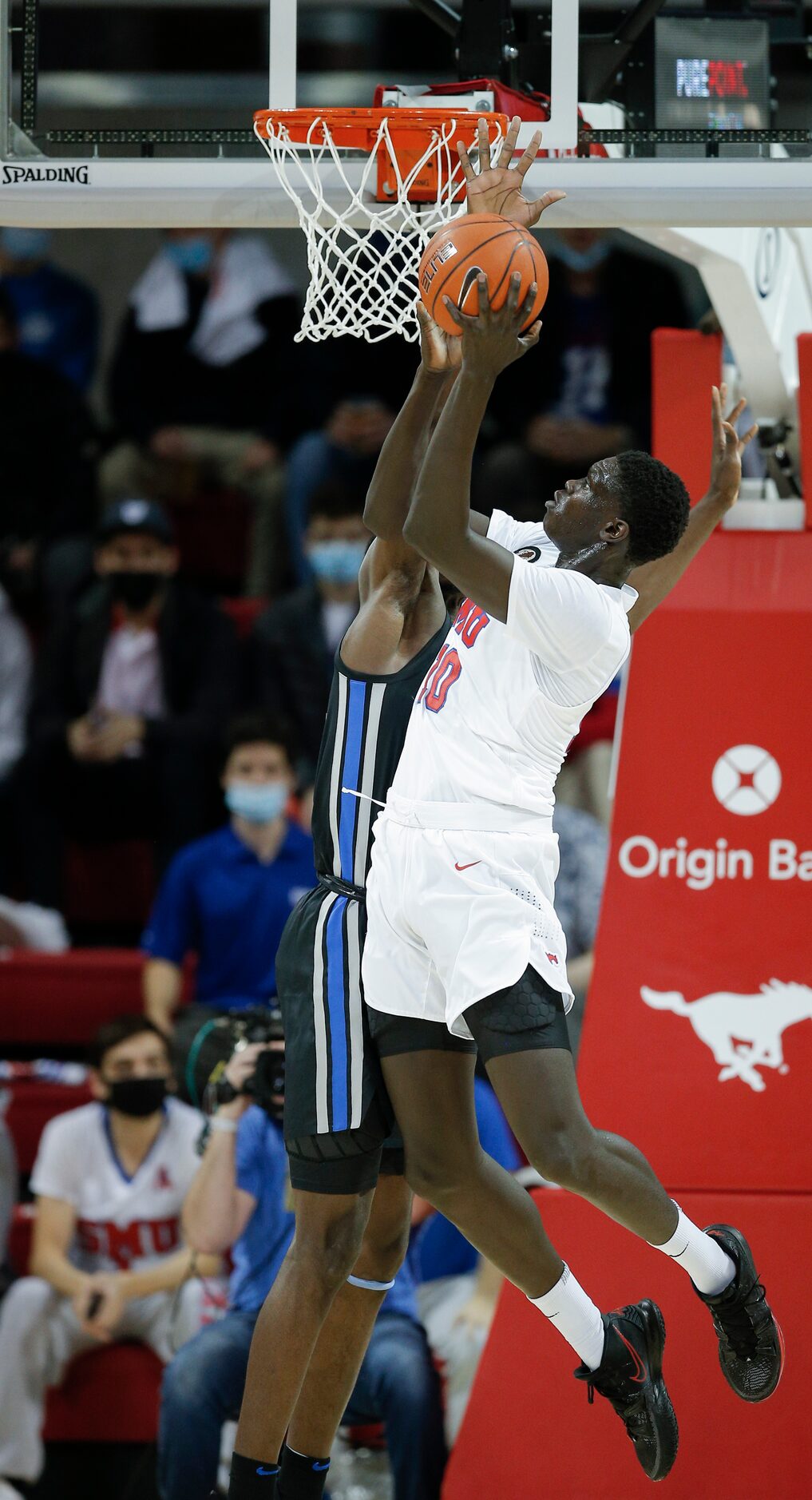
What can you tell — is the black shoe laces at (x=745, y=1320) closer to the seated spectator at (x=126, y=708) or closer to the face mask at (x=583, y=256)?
the seated spectator at (x=126, y=708)

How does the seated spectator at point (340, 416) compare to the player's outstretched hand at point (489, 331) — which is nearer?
the player's outstretched hand at point (489, 331)

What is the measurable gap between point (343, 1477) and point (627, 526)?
3602 mm

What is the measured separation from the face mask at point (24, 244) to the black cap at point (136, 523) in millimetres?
2438

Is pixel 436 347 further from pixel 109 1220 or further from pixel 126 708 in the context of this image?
pixel 126 708

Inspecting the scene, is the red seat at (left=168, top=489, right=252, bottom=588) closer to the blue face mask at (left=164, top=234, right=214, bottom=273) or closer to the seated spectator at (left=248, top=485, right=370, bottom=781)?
the blue face mask at (left=164, top=234, right=214, bottom=273)

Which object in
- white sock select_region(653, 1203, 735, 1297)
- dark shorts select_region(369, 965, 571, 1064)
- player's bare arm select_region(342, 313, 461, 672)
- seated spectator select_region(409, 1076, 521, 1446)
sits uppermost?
player's bare arm select_region(342, 313, 461, 672)

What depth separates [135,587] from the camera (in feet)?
30.3

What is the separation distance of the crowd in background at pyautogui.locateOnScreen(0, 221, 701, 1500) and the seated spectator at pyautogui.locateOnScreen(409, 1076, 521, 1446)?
12 mm

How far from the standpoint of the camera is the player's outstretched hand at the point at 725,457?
4.98m

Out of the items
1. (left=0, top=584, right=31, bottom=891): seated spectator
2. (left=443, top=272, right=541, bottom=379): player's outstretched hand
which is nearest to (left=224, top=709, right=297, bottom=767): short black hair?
(left=0, top=584, right=31, bottom=891): seated spectator

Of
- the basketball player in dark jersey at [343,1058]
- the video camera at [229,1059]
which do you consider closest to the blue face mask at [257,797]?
the video camera at [229,1059]

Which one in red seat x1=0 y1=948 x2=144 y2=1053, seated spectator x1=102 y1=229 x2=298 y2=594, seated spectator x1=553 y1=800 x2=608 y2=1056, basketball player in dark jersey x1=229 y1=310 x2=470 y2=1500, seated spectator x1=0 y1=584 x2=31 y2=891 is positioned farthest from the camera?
seated spectator x1=102 y1=229 x2=298 y2=594

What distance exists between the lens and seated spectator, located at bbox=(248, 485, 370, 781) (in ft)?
29.5

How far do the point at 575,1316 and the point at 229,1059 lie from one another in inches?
76.1
